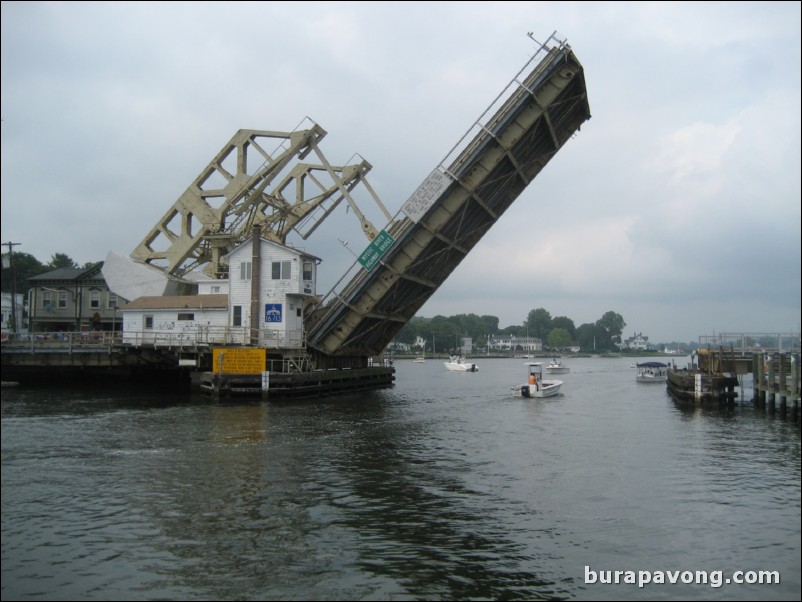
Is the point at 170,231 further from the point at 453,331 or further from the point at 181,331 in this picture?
the point at 453,331

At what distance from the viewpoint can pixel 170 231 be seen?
1357 inches

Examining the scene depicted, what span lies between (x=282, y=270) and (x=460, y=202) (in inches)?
381

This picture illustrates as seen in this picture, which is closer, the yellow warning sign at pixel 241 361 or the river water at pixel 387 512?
the river water at pixel 387 512

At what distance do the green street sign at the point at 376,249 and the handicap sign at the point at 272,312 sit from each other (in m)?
5.64

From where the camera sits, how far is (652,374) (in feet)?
180

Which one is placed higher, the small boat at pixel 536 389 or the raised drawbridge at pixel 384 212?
the raised drawbridge at pixel 384 212

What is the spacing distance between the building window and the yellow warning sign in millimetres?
3555

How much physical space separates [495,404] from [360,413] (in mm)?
8323

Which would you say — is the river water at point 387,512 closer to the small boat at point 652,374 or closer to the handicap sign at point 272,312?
the handicap sign at point 272,312

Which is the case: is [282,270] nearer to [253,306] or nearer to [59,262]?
[253,306]

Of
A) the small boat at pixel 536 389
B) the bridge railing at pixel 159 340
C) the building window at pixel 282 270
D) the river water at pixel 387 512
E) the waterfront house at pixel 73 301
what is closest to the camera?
the river water at pixel 387 512

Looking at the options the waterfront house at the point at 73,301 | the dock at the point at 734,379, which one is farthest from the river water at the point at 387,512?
the waterfront house at the point at 73,301

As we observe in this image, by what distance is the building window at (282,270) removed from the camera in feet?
98.4

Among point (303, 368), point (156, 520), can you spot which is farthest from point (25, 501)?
point (303, 368)
